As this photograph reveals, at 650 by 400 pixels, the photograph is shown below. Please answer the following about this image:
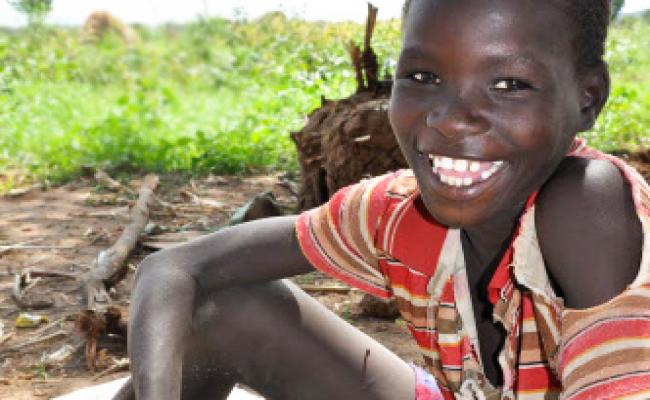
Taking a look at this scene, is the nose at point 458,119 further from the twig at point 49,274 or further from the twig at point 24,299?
the twig at point 49,274

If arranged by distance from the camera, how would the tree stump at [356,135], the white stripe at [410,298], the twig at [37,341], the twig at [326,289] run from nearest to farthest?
the white stripe at [410,298] → the twig at [37,341] → the twig at [326,289] → the tree stump at [356,135]

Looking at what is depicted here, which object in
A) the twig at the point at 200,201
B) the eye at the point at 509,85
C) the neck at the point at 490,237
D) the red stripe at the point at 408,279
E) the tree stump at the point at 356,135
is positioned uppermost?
the eye at the point at 509,85

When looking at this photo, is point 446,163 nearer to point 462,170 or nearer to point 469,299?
point 462,170

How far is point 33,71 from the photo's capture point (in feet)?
29.0

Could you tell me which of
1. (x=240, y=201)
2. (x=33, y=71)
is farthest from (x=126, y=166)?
(x=33, y=71)

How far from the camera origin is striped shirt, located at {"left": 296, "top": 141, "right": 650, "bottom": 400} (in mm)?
1168

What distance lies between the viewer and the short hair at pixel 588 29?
1270 mm

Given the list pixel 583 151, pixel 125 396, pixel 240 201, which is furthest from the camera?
pixel 240 201

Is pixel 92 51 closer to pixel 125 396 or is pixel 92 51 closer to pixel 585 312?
pixel 125 396

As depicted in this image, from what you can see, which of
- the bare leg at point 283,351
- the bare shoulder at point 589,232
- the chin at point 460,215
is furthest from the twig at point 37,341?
the bare shoulder at point 589,232

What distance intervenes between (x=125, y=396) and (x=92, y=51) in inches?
380

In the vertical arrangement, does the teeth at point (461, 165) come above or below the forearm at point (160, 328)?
above

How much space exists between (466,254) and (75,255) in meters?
2.75

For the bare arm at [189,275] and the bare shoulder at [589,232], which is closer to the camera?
the bare shoulder at [589,232]
